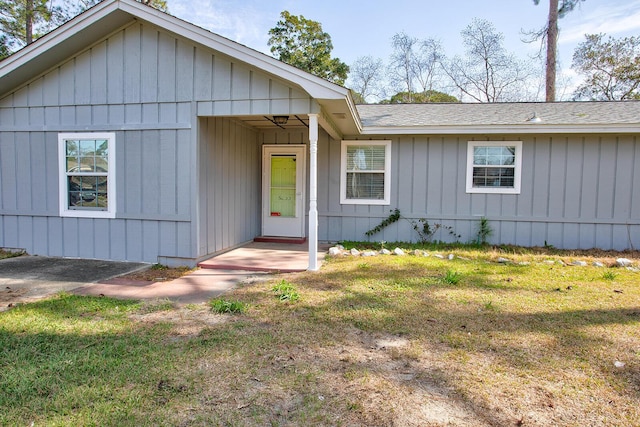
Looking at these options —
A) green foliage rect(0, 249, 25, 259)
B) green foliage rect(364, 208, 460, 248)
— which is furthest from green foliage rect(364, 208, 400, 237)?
green foliage rect(0, 249, 25, 259)

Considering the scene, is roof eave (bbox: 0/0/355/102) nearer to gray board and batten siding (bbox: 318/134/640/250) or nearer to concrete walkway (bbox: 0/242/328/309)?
concrete walkway (bbox: 0/242/328/309)

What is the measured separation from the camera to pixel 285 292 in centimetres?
442

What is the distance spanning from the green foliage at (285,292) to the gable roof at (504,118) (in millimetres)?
4238

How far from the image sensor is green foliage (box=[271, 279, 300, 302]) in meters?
4.30

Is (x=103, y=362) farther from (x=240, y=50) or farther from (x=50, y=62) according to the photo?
(x=50, y=62)

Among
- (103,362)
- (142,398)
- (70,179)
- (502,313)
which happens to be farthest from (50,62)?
(502,313)

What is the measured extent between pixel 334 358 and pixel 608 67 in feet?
82.7

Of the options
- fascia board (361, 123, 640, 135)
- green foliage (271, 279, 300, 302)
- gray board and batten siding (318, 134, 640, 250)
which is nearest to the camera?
green foliage (271, 279, 300, 302)

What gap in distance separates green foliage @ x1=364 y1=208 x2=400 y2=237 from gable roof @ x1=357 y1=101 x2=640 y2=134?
1.67 metres

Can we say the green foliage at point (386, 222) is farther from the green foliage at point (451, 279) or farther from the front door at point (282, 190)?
the green foliage at point (451, 279)

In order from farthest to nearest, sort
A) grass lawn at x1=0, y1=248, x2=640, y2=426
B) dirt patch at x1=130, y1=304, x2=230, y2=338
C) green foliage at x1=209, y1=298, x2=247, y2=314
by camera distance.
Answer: green foliage at x1=209, y1=298, x2=247, y2=314 < dirt patch at x1=130, y1=304, x2=230, y2=338 < grass lawn at x1=0, y1=248, x2=640, y2=426

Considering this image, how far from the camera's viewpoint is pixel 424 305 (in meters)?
4.14

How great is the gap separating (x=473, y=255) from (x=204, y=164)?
4.92 m

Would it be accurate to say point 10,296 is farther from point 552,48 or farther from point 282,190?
point 552,48
